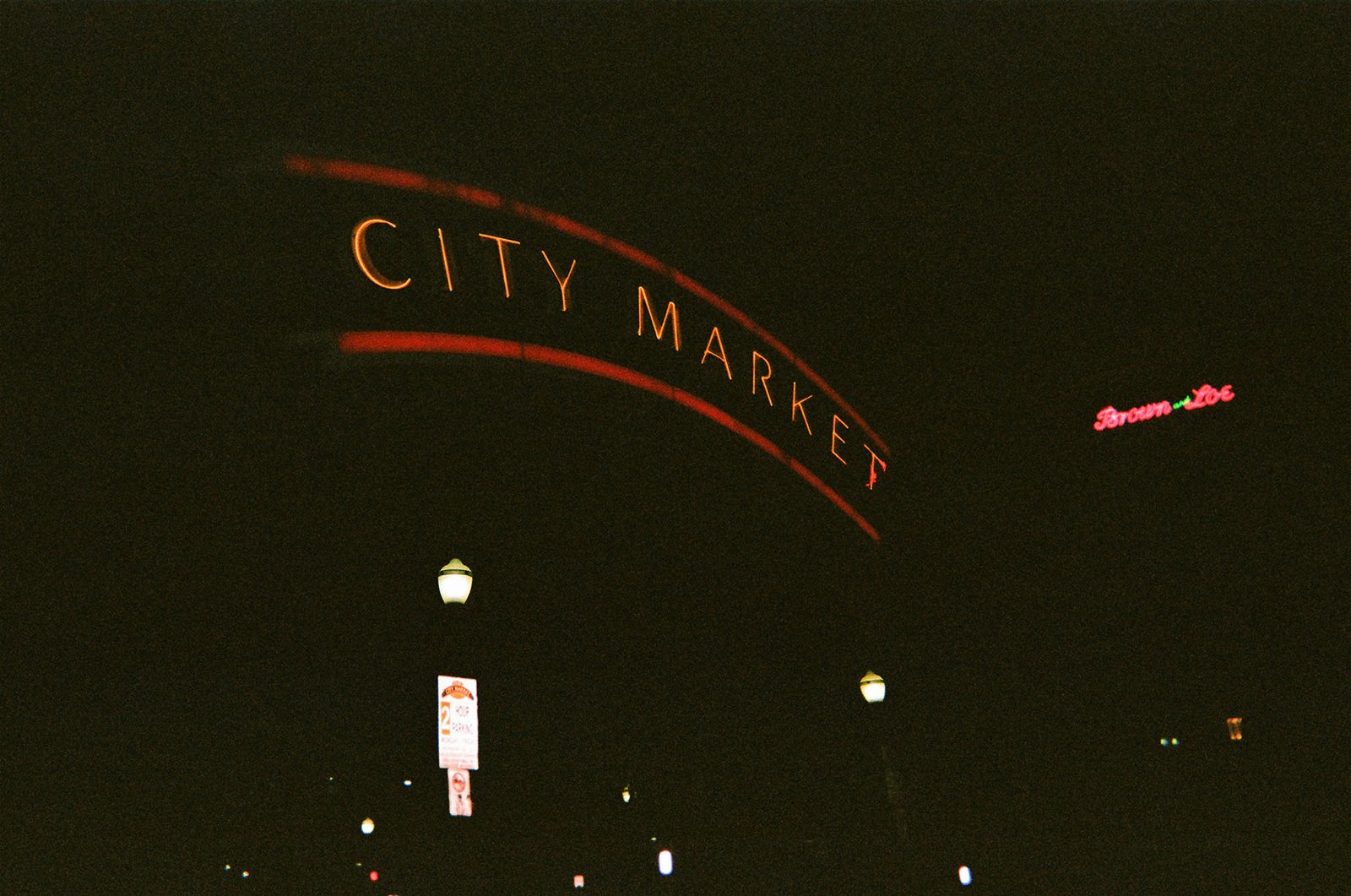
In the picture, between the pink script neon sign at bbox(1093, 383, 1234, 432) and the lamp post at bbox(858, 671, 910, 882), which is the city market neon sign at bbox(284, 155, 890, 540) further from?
the pink script neon sign at bbox(1093, 383, 1234, 432)

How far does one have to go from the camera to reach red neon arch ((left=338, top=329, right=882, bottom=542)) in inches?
310

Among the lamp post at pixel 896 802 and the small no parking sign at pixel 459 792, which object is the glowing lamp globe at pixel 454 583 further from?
the lamp post at pixel 896 802

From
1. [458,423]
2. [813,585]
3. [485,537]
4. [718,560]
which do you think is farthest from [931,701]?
[458,423]

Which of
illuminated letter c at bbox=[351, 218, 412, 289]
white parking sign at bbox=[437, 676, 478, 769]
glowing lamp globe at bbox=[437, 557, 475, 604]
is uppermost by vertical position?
illuminated letter c at bbox=[351, 218, 412, 289]

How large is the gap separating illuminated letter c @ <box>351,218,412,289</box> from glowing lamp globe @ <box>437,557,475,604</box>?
9.45 ft

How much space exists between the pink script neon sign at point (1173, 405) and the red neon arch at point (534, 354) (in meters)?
33.3

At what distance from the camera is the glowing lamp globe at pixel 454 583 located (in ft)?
32.6

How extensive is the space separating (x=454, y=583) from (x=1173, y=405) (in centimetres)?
3868

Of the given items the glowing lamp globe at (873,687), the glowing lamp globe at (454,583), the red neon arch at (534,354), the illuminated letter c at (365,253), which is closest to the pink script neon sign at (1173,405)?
the glowing lamp globe at (873,687)

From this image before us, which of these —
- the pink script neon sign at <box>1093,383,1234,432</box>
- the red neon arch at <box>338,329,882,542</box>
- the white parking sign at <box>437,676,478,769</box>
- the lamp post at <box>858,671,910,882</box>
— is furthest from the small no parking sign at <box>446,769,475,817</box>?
the pink script neon sign at <box>1093,383,1234,432</box>

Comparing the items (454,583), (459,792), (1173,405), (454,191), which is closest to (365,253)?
(454,191)

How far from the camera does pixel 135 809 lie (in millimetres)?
48750

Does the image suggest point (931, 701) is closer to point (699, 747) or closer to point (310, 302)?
point (699, 747)

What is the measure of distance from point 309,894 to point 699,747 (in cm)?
1178
